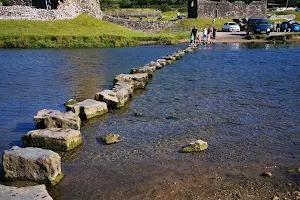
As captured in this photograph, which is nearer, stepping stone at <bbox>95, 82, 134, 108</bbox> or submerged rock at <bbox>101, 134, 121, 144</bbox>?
submerged rock at <bbox>101, 134, 121, 144</bbox>

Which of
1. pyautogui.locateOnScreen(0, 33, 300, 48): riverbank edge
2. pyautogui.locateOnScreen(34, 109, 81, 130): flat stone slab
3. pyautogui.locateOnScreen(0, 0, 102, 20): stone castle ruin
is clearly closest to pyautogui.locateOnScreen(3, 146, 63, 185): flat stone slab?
pyautogui.locateOnScreen(34, 109, 81, 130): flat stone slab

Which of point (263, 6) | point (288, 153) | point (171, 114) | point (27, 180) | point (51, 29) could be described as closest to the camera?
point (27, 180)

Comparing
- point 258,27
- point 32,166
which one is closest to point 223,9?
point 258,27

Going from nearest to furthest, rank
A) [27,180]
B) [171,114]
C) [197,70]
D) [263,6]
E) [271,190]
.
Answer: [271,190] < [27,180] < [171,114] < [197,70] < [263,6]

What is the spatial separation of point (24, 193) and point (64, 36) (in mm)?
42523

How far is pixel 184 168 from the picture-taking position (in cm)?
781

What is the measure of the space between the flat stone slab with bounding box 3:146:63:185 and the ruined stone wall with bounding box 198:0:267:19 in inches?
2871

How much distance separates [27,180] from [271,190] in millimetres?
5008

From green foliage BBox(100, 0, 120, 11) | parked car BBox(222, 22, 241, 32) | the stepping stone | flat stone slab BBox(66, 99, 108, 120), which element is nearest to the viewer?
flat stone slab BBox(66, 99, 108, 120)

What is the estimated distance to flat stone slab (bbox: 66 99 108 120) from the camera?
11.8m

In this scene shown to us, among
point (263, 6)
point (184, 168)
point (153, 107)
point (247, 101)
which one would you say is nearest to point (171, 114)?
point (153, 107)

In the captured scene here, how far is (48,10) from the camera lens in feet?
178

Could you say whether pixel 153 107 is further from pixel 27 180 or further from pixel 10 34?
pixel 10 34

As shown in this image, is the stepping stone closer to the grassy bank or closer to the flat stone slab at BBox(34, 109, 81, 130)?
the flat stone slab at BBox(34, 109, 81, 130)
